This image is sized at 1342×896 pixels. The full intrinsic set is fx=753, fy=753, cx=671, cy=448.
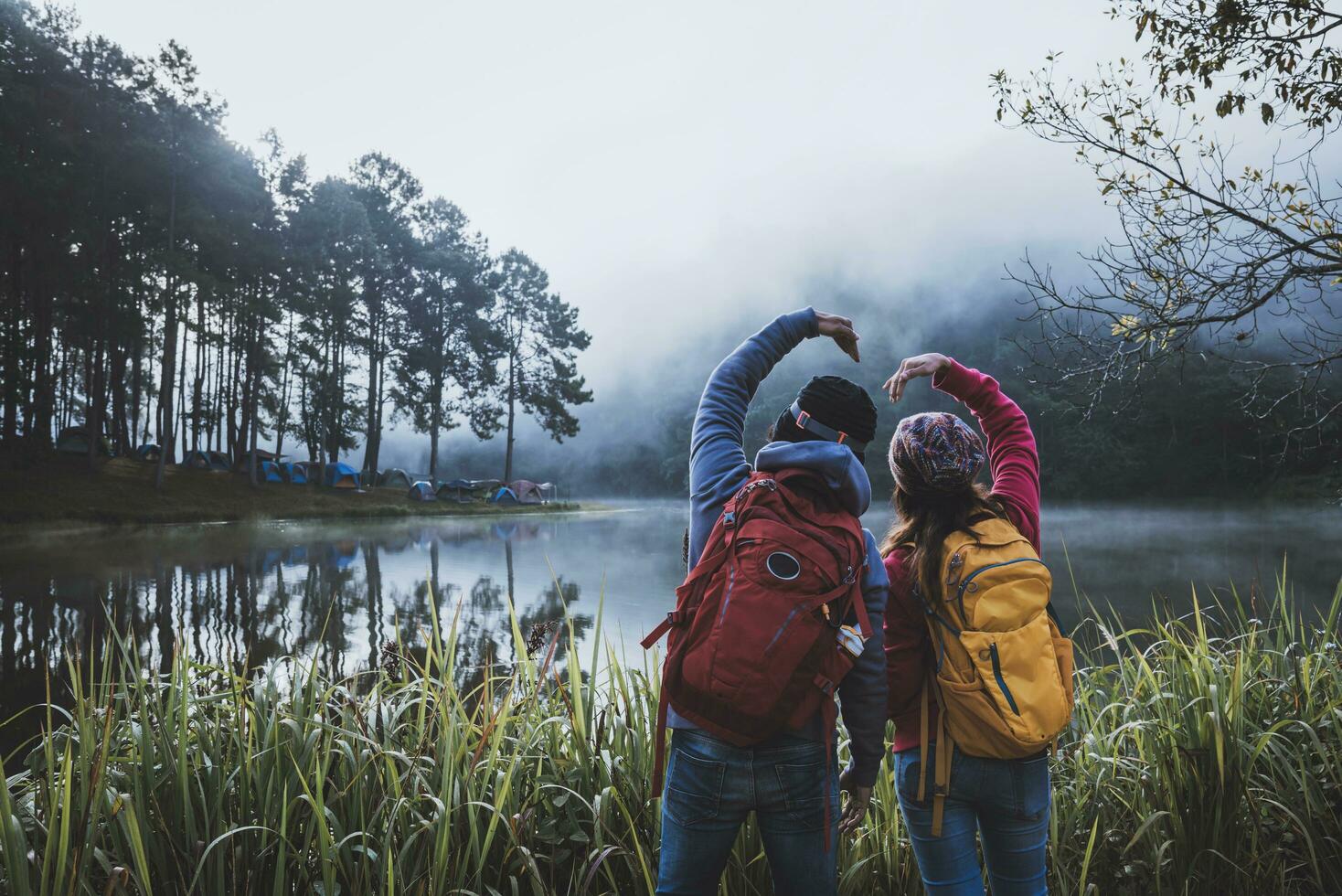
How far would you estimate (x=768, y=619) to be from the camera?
1.37m

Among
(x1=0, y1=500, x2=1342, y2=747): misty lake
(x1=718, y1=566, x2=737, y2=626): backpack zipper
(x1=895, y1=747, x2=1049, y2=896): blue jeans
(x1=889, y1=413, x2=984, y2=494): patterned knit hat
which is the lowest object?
(x1=0, y1=500, x2=1342, y2=747): misty lake

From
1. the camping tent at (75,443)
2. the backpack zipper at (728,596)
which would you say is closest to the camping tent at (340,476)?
the camping tent at (75,443)

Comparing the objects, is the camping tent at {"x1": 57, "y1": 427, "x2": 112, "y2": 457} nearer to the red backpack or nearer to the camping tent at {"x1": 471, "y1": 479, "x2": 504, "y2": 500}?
the camping tent at {"x1": 471, "y1": 479, "x2": 504, "y2": 500}

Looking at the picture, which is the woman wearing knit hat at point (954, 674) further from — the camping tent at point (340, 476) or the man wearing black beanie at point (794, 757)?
the camping tent at point (340, 476)

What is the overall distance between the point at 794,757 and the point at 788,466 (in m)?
0.56

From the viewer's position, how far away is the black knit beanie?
5.19ft

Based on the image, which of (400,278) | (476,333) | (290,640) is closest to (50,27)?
(400,278)

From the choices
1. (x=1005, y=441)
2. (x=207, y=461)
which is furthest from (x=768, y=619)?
(x=207, y=461)

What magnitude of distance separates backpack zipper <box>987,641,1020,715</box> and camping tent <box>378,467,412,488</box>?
112 feet

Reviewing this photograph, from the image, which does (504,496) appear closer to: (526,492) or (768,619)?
(526,492)

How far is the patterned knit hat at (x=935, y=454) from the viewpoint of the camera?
5.39 feet

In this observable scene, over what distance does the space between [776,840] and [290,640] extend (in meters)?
6.37

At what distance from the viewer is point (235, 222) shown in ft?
79.8

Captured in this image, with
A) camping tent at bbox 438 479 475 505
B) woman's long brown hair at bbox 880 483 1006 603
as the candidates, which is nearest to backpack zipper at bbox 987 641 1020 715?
woman's long brown hair at bbox 880 483 1006 603
